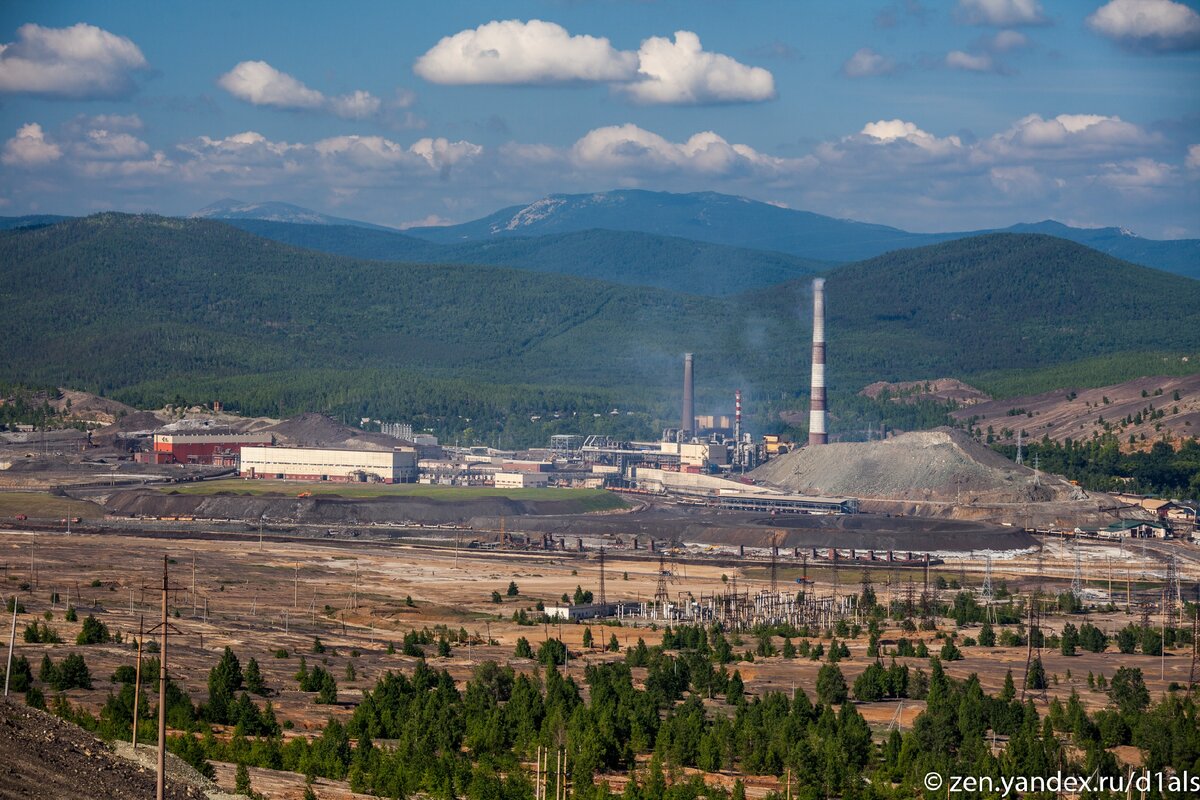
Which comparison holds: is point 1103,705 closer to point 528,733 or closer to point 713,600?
point 528,733

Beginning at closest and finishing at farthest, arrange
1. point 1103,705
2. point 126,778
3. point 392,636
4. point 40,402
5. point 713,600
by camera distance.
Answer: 1. point 126,778
2. point 1103,705
3. point 392,636
4. point 713,600
5. point 40,402

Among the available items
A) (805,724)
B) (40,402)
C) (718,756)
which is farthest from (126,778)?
(40,402)

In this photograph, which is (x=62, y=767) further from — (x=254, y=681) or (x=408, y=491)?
(x=408, y=491)

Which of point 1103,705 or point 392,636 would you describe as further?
point 392,636

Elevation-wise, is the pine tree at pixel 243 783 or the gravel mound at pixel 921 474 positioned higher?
the gravel mound at pixel 921 474

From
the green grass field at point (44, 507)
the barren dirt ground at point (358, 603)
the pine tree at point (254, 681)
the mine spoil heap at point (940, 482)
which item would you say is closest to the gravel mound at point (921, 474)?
the mine spoil heap at point (940, 482)

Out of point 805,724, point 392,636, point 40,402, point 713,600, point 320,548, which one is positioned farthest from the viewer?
point 40,402

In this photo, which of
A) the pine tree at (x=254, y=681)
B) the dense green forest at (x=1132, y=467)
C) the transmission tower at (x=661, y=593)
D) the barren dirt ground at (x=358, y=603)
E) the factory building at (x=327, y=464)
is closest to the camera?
A: the pine tree at (x=254, y=681)

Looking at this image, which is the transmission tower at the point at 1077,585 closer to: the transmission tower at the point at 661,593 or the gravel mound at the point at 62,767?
the transmission tower at the point at 661,593
